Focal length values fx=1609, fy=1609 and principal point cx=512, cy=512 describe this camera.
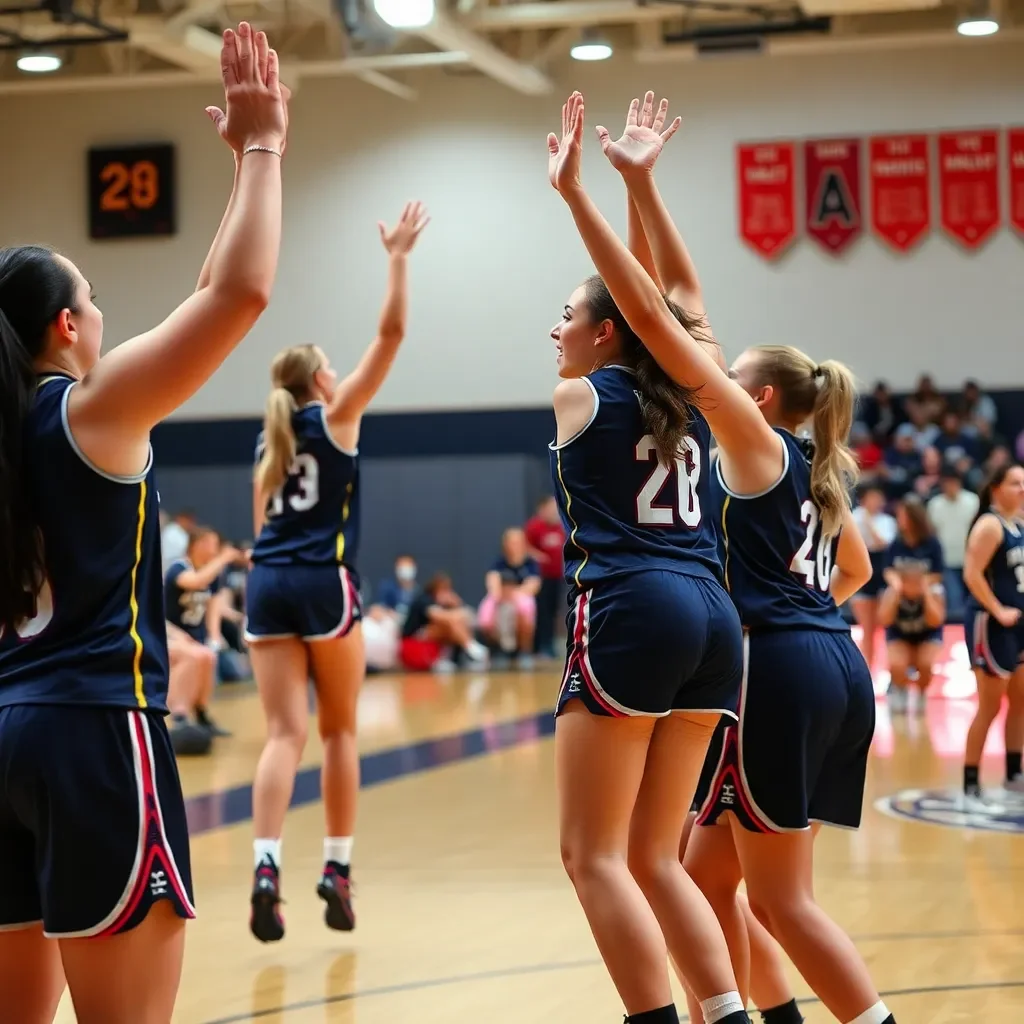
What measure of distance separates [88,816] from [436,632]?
14131mm

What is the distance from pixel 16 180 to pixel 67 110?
110 cm

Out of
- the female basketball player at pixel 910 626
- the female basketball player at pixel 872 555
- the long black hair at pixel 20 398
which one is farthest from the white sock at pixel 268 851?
the female basketball player at pixel 872 555

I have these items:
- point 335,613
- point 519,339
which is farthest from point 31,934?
point 519,339

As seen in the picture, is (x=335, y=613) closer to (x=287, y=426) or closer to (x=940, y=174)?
(x=287, y=426)

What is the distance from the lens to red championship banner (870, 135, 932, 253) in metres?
18.1

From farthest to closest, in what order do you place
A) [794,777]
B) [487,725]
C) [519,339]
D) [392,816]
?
1. [519,339]
2. [487,725]
3. [392,816]
4. [794,777]

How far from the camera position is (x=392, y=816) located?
25.1ft

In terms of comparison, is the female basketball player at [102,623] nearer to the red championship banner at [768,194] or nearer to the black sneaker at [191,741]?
the black sneaker at [191,741]

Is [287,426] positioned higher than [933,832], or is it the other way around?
[287,426]

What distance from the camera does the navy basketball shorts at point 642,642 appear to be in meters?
2.98

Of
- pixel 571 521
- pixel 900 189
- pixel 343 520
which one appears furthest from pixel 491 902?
pixel 900 189

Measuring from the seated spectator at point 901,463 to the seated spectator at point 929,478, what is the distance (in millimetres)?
158

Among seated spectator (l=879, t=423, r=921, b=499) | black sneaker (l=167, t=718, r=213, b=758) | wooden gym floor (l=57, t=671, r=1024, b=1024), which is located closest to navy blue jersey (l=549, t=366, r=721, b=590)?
wooden gym floor (l=57, t=671, r=1024, b=1024)

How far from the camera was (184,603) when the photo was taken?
1053cm
